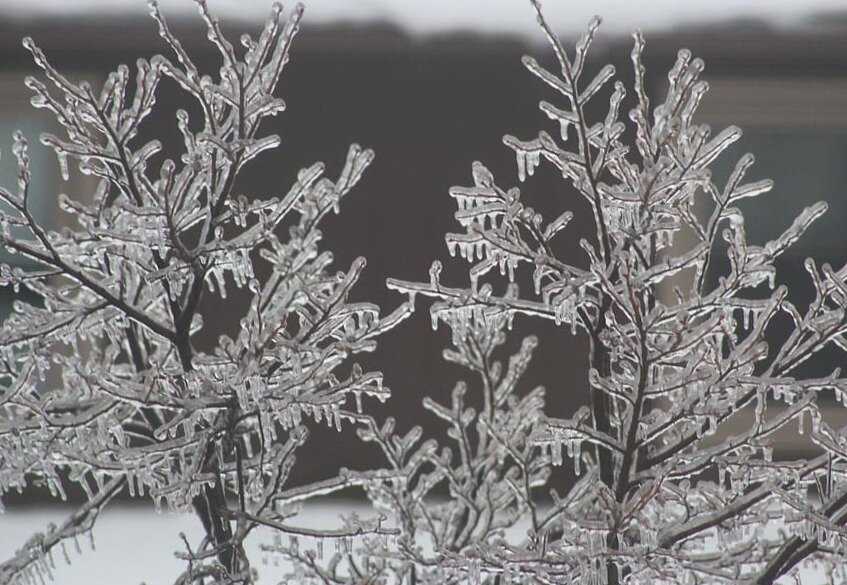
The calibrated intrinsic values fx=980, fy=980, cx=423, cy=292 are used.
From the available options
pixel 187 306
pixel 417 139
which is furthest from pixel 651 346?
pixel 417 139

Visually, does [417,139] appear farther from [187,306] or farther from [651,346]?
[651,346]

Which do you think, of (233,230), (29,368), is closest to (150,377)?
(29,368)

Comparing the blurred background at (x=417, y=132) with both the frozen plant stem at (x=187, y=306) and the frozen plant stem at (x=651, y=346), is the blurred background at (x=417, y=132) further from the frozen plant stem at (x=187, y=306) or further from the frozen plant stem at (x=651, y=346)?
the frozen plant stem at (x=651, y=346)

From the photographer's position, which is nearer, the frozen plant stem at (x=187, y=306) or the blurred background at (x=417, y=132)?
the frozen plant stem at (x=187, y=306)

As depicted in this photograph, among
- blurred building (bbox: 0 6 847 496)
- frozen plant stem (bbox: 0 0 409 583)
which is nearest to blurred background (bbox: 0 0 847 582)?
blurred building (bbox: 0 6 847 496)

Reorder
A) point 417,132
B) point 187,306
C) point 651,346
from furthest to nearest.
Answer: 1. point 417,132
2. point 187,306
3. point 651,346

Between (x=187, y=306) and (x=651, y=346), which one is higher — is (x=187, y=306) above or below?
above

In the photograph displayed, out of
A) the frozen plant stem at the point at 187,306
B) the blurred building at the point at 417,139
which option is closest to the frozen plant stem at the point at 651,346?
the frozen plant stem at the point at 187,306

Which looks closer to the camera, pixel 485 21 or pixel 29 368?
pixel 29 368

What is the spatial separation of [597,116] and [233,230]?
2.50m

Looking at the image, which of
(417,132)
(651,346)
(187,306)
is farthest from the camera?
(417,132)

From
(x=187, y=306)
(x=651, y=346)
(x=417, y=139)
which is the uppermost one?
(x=417, y=139)

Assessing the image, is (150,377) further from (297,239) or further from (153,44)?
(153,44)

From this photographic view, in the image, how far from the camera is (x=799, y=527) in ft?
7.52
